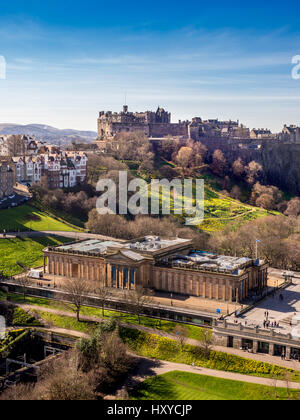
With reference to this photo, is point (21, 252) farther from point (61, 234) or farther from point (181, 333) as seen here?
point (181, 333)

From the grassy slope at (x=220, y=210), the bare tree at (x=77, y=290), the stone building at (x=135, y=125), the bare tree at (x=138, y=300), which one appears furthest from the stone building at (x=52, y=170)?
the bare tree at (x=138, y=300)

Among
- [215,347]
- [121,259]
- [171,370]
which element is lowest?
[171,370]

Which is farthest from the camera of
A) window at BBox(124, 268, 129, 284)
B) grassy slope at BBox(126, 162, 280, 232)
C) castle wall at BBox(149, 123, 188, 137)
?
castle wall at BBox(149, 123, 188, 137)

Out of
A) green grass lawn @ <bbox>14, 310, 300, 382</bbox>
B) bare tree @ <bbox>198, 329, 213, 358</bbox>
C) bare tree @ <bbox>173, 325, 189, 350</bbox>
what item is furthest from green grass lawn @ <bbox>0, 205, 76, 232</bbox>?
bare tree @ <bbox>198, 329, 213, 358</bbox>

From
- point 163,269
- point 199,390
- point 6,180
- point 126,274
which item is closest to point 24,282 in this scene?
point 126,274

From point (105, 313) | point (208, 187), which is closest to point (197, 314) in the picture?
Answer: point (105, 313)

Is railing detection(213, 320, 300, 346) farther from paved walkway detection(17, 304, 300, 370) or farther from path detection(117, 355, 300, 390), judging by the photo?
path detection(117, 355, 300, 390)

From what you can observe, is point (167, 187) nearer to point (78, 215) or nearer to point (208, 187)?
point (208, 187)
